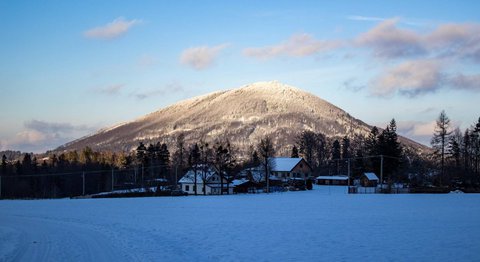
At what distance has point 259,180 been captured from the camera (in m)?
100

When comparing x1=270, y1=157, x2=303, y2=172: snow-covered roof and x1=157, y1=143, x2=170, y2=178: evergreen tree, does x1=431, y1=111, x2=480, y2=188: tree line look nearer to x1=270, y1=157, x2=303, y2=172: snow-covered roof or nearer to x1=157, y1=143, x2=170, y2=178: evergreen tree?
x1=270, y1=157, x2=303, y2=172: snow-covered roof

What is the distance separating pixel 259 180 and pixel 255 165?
441 inches

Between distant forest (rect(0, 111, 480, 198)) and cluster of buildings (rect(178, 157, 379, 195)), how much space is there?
228cm

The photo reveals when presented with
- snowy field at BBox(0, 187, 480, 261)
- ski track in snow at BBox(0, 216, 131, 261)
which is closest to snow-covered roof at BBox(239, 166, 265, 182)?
snowy field at BBox(0, 187, 480, 261)

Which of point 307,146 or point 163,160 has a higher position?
point 307,146

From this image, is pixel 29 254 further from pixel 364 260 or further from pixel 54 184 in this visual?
pixel 54 184

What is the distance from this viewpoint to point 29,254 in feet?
59.8

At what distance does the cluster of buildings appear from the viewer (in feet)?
296

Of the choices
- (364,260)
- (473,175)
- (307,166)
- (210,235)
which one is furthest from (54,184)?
(364,260)

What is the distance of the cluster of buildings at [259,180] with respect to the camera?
90.3m

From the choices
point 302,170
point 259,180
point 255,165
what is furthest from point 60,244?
point 302,170

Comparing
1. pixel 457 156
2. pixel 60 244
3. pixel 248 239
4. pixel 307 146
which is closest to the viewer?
pixel 60 244

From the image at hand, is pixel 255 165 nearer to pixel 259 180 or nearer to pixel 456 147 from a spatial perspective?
pixel 259 180

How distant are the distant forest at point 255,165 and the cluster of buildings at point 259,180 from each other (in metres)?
2.28
